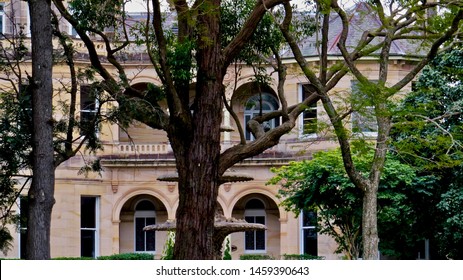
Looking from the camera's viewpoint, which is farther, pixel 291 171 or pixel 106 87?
pixel 291 171

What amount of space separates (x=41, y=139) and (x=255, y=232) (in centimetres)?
2426

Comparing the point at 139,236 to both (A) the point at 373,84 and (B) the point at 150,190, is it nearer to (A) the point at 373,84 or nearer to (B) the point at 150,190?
(B) the point at 150,190

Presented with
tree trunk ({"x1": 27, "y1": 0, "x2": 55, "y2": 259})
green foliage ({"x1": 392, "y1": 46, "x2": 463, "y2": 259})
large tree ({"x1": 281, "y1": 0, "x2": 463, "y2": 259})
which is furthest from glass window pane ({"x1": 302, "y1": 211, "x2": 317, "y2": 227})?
tree trunk ({"x1": 27, "y1": 0, "x2": 55, "y2": 259})

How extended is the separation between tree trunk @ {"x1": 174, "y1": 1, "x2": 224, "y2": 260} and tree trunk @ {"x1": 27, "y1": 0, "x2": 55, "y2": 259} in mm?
2835

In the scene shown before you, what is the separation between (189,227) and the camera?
2745 cm

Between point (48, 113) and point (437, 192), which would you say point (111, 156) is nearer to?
point (437, 192)

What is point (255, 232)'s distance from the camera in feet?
165

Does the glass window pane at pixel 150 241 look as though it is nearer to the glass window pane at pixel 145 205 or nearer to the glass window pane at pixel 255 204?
→ the glass window pane at pixel 145 205

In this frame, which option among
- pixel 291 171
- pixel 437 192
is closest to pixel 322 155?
pixel 291 171

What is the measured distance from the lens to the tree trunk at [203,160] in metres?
27.4

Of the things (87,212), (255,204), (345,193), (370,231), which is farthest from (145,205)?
(370,231)

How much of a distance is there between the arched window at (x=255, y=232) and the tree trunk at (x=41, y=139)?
936 inches
